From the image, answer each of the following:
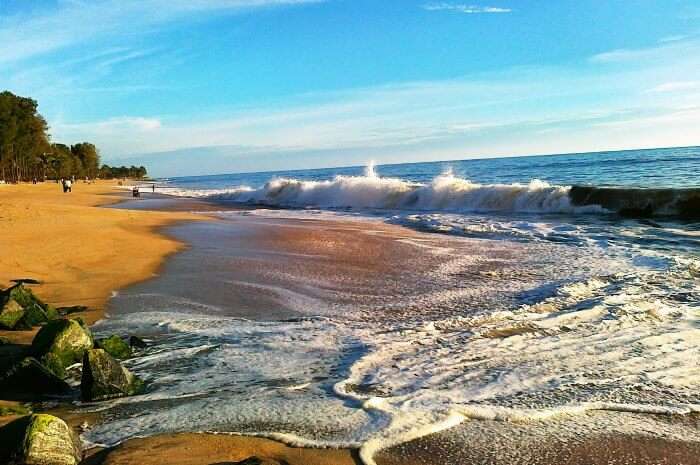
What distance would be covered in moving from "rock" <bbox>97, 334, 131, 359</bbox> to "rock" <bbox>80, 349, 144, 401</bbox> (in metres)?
0.79

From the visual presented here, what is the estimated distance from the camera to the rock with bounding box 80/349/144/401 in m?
4.09

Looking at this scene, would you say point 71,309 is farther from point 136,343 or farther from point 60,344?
point 60,344

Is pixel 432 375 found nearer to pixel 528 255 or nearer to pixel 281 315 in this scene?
pixel 281 315

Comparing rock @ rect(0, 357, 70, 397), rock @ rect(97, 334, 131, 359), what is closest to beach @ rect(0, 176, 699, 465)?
rock @ rect(97, 334, 131, 359)

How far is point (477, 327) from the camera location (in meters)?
5.81

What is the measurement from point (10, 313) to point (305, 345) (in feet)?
10.8

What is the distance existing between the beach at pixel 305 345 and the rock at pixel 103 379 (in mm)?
207

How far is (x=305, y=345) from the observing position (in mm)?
5391

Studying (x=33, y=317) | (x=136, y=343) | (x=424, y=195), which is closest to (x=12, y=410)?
(x=136, y=343)

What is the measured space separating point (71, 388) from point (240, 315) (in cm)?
247

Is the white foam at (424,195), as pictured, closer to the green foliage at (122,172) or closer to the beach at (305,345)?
the beach at (305,345)

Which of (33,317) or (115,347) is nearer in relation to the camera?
(115,347)

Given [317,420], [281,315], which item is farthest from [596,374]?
[281,315]

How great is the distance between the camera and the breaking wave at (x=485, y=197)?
64.8 feet
